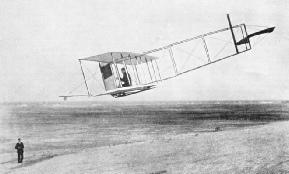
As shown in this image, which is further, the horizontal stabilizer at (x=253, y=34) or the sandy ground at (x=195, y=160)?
the horizontal stabilizer at (x=253, y=34)

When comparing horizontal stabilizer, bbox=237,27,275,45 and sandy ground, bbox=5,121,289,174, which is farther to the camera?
horizontal stabilizer, bbox=237,27,275,45

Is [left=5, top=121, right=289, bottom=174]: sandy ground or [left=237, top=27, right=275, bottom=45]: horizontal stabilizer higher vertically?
[left=237, top=27, right=275, bottom=45]: horizontal stabilizer

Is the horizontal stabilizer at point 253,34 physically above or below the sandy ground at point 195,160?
above

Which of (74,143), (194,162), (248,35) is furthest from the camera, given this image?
(74,143)

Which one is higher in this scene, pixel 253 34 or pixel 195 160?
pixel 253 34

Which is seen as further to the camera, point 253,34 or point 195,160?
point 253,34

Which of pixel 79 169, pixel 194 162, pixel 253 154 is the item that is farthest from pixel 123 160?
pixel 253 154

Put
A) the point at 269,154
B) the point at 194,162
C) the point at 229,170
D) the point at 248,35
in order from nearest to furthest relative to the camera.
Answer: the point at 229,170 → the point at 269,154 → the point at 194,162 → the point at 248,35

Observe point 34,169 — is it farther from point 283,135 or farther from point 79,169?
point 283,135

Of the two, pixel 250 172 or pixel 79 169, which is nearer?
pixel 250 172

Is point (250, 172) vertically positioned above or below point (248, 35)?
below
